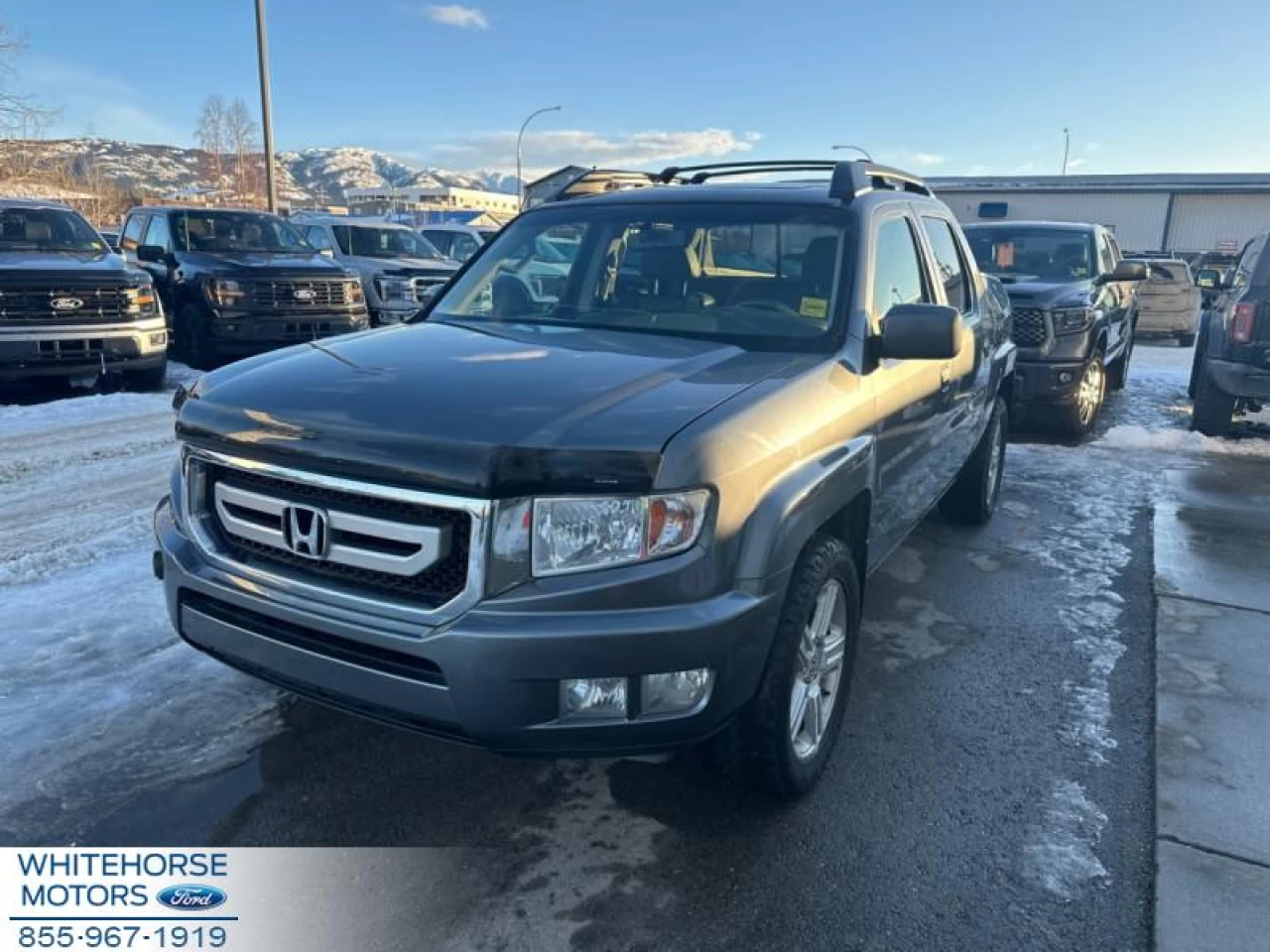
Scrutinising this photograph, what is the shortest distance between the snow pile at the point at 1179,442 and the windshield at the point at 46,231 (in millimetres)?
10300

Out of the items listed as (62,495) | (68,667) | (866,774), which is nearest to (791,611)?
(866,774)

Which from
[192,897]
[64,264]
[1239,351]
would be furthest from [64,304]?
[1239,351]

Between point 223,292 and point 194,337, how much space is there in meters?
0.82

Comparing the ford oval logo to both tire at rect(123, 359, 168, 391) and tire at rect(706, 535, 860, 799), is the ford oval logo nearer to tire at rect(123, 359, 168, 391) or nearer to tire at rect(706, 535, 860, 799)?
tire at rect(706, 535, 860, 799)

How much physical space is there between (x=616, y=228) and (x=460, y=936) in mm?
2728

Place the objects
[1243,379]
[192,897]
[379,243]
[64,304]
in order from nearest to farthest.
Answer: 1. [192,897]
2. [1243,379]
3. [64,304]
4. [379,243]

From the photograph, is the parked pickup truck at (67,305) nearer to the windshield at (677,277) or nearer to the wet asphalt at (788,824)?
the windshield at (677,277)

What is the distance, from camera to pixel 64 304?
8562 mm

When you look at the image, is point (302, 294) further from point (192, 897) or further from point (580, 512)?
point (580, 512)

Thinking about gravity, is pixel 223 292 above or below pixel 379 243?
below

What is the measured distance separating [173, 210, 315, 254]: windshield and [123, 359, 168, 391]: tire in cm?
214

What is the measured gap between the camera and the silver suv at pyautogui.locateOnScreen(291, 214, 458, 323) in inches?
525

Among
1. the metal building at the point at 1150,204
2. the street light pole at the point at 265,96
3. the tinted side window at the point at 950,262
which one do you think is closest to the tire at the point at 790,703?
the tinted side window at the point at 950,262

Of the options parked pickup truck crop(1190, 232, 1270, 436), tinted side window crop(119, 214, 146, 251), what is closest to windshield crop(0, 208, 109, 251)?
tinted side window crop(119, 214, 146, 251)
